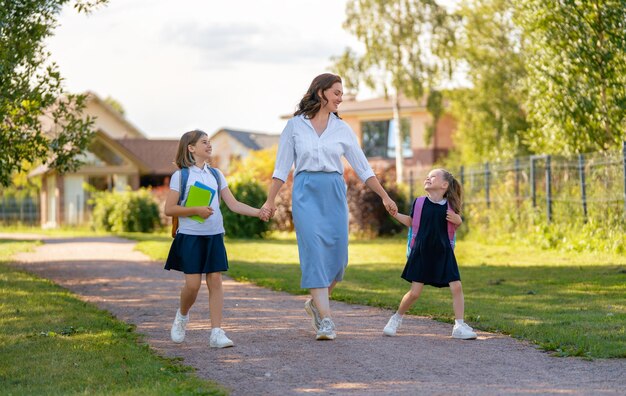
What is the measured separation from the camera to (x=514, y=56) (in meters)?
43.8

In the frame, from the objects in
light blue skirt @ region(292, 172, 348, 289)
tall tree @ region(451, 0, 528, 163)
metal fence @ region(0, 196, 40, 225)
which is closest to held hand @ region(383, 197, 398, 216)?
light blue skirt @ region(292, 172, 348, 289)

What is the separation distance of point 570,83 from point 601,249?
3.62m

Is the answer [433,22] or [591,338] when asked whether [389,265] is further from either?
[433,22]

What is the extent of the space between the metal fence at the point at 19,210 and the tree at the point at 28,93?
1492 inches

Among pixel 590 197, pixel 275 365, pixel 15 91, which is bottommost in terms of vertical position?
pixel 275 365

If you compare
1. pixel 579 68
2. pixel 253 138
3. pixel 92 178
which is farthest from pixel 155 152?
pixel 579 68

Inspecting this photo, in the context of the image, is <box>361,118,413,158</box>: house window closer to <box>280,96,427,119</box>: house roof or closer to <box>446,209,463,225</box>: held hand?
→ <box>280,96,427,119</box>: house roof

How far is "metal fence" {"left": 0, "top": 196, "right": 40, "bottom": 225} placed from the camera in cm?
5428

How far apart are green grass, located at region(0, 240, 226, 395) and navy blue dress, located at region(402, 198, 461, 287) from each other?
234cm

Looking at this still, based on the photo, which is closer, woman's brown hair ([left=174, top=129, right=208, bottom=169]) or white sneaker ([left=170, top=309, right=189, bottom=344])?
woman's brown hair ([left=174, top=129, right=208, bottom=169])

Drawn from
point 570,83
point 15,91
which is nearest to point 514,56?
point 570,83

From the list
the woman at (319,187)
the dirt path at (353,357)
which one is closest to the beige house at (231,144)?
the dirt path at (353,357)

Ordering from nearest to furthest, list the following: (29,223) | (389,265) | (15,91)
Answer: (15,91)
(389,265)
(29,223)

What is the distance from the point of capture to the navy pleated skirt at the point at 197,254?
845 centimetres
